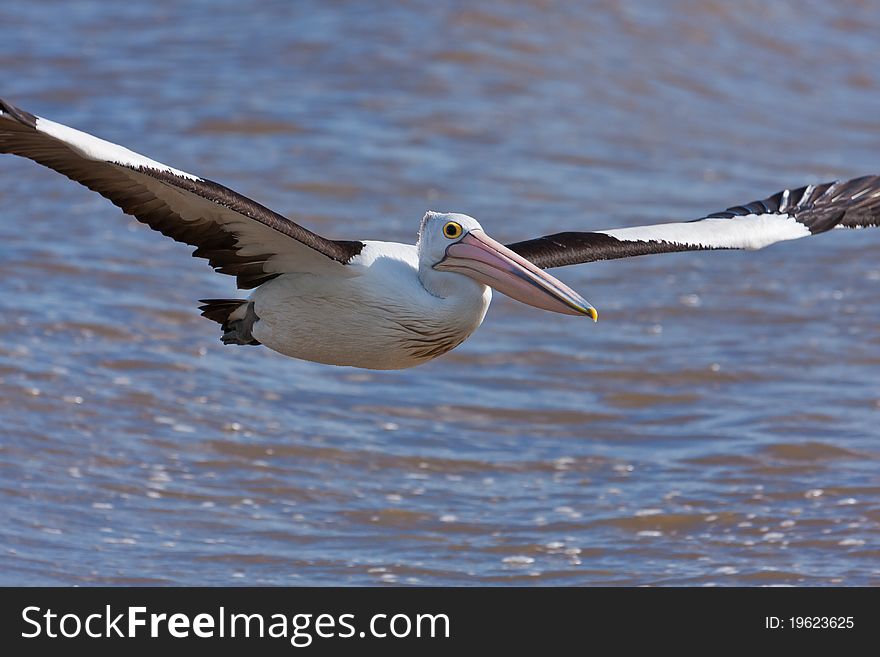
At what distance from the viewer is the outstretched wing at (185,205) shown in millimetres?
6426

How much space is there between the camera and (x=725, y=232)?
28.3ft

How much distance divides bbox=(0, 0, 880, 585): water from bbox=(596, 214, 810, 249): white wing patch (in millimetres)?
2117

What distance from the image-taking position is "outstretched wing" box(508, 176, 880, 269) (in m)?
8.15

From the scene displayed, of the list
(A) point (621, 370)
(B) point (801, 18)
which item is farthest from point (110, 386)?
(B) point (801, 18)

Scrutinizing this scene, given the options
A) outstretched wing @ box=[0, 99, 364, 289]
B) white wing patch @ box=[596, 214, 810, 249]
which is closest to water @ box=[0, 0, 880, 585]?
white wing patch @ box=[596, 214, 810, 249]

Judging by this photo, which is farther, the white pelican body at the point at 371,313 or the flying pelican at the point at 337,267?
the white pelican body at the point at 371,313

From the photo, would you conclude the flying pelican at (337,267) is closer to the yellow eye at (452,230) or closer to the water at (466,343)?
the yellow eye at (452,230)

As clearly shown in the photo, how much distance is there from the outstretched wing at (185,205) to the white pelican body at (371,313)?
109 millimetres

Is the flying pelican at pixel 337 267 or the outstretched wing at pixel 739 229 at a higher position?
the outstretched wing at pixel 739 229

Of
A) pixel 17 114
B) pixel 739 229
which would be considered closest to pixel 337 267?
pixel 17 114

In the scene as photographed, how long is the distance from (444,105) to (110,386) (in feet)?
27.7

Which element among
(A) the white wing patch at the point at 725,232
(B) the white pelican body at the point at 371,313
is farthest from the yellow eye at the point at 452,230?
(A) the white wing patch at the point at 725,232

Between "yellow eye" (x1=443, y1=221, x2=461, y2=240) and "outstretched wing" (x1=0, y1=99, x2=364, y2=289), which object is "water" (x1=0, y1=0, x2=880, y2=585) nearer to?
"outstretched wing" (x1=0, y1=99, x2=364, y2=289)
